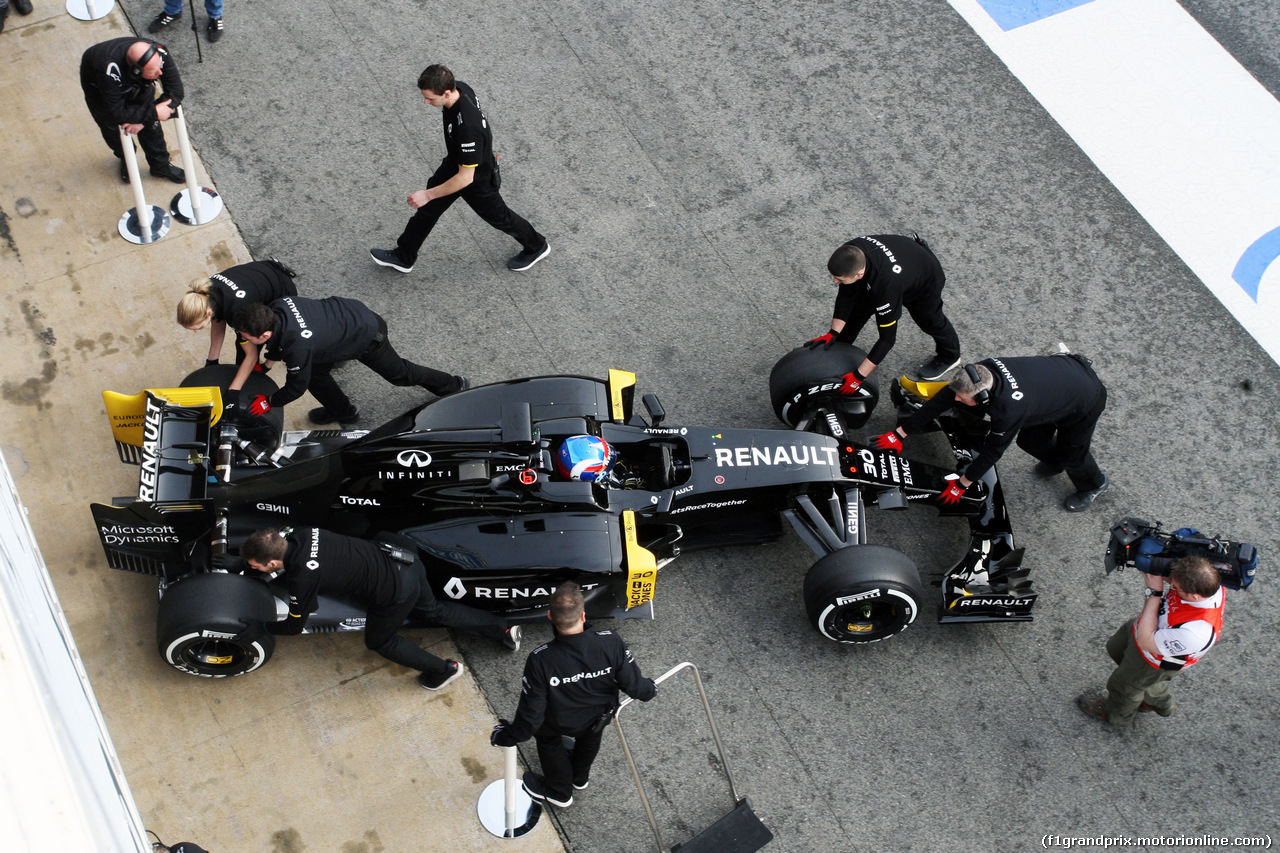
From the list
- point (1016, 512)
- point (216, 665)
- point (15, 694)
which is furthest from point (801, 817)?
point (15, 694)

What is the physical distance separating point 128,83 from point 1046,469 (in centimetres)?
639

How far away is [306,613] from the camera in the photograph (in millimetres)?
5195

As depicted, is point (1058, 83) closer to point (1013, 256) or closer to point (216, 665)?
point (1013, 256)

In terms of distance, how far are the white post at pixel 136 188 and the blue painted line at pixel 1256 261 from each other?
7744 mm

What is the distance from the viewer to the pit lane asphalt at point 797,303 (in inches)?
225

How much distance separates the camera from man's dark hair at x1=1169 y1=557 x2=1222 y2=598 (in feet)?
16.5

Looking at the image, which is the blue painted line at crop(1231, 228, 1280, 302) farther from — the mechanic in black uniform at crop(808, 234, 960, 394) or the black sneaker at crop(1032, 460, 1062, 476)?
the mechanic in black uniform at crop(808, 234, 960, 394)

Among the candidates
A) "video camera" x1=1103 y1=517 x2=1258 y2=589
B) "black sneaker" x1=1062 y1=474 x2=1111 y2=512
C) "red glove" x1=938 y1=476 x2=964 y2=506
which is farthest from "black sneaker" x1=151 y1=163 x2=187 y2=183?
"video camera" x1=1103 y1=517 x2=1258 y2=589

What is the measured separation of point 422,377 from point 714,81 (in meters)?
3.81

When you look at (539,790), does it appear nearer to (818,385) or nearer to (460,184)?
(818,385)

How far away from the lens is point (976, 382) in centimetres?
581

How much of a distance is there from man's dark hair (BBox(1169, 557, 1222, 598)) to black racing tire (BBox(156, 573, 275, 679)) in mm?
4419

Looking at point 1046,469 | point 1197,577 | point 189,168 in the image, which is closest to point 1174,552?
point 1197,577

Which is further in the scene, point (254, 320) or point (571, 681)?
point (254, 320)
